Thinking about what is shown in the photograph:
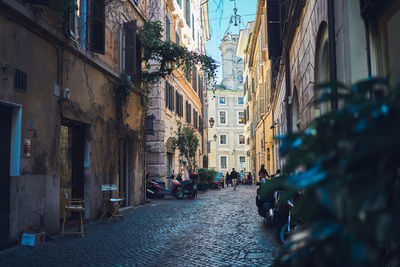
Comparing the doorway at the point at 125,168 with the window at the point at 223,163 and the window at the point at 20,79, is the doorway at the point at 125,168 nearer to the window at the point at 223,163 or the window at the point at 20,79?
the window at the point at 20,79

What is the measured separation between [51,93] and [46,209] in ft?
7.52

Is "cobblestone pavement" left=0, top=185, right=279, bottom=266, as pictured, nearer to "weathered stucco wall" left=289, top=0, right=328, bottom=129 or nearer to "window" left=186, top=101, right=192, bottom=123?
"weathered stucco wall" left=289, top=0, right=328, bottom=129

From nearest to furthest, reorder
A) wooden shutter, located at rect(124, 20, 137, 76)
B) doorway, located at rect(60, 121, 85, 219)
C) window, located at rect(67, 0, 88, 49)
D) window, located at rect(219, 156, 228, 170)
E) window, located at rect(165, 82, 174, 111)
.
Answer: window, located at rect(67, 0, 88, 49), doorway, located at rect(60, 121, 85, 219), wooden shutter, located at rect(124, 20, 137, 76), window, located at rect(165, 82, 174, 111), window, located at rect(219, 156, 228, 170)

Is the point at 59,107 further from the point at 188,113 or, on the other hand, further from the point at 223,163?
the point at 223,163

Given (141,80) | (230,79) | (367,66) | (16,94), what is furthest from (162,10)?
(230,79)

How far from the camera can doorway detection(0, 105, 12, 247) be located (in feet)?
20.6

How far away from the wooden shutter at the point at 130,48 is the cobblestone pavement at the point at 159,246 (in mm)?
5077

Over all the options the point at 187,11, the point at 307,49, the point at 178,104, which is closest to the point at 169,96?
the point at 178,104

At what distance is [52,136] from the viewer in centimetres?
777

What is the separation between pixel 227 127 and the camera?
53156 mm

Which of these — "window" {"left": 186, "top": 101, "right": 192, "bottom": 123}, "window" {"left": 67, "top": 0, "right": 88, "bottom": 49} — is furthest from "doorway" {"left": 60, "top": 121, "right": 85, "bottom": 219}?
"window" {"left": 186, "top": 101, "right": 192, "bottom": 123}

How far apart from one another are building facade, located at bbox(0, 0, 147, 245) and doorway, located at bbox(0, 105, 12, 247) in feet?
0.05

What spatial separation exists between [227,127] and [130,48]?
41257 millimetres

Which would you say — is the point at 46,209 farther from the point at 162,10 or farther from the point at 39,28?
the point at 162,10
